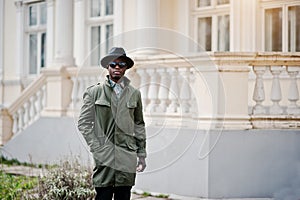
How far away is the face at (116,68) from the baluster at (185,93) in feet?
10.7

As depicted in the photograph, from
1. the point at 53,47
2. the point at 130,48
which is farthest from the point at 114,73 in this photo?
the point at 53,47

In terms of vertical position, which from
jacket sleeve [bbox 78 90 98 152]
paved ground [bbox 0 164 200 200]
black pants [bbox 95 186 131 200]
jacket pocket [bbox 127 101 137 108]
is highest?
jacket pocket [bbox 127 101 137 108]

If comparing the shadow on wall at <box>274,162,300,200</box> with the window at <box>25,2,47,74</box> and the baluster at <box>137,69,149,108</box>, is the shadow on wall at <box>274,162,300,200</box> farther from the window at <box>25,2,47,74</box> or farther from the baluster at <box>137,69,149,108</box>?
the window at <box>25,2,47,74</box>

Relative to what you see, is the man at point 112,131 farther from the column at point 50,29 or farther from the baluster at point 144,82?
the column at point 50,29

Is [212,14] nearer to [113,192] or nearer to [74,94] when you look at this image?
[74,94]

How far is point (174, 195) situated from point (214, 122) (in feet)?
3.82

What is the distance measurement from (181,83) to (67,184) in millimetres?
2374

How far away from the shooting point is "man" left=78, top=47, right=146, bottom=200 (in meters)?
4.75

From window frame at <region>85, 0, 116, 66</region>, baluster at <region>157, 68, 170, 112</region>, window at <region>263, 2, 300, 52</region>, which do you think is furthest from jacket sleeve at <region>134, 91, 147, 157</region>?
window frame at <region>85, 0, 116, 66</region>

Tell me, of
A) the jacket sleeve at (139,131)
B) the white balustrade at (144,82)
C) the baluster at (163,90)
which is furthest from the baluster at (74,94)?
the jacket sleeve at (139,131)

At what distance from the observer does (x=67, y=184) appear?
6.84m

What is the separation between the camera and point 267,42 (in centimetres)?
1059

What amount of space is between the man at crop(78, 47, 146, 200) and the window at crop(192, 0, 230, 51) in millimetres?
6691

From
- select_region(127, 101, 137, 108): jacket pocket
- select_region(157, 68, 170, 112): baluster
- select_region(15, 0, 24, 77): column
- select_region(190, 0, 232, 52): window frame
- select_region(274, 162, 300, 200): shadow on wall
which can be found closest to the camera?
select_region(127, 101, 137, 108): jacket pocket
